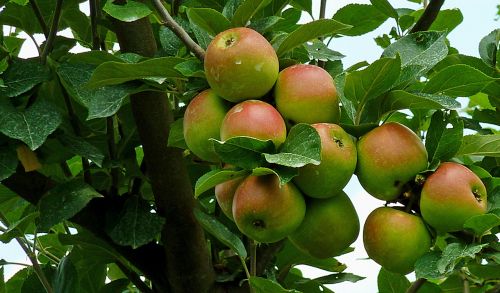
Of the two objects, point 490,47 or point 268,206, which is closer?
point 268,206

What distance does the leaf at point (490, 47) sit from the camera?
43.3 inches

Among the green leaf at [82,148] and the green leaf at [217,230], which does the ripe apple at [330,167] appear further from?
the green leaf at [82,148]

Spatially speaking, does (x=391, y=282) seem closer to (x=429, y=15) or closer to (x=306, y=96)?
(x=429, y=15)

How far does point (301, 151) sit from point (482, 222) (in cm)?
18

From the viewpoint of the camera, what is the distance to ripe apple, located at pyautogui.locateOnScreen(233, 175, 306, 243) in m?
0.69

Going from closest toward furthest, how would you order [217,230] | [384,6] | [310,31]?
1. [310,31]
2. [217,230]
3. [384,6]

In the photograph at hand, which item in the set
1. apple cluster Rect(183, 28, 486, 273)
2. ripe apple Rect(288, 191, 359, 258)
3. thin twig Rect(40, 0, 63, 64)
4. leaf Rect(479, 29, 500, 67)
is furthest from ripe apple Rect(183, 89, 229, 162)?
leaf Rect(479, 29, 500, 67)

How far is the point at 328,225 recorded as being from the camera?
723 millimetres

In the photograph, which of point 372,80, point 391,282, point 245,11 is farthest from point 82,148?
point 391,282

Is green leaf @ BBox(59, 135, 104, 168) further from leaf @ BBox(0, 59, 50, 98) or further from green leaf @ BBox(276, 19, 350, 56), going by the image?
green leaf @ BBox(276, 19, 350, 56)

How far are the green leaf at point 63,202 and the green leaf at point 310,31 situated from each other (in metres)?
0.32

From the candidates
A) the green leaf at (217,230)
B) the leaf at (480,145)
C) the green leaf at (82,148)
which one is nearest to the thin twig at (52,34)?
the green leaf at (82,148)

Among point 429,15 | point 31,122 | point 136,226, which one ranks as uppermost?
point 429,15

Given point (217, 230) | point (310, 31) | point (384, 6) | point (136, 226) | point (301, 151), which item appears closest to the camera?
point (301, 151)
